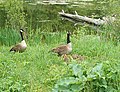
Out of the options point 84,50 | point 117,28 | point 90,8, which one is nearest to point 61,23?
point 90,8

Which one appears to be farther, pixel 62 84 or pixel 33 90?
pixel 33 90

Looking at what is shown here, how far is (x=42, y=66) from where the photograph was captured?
6.99 meters

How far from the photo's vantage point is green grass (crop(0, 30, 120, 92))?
544 centimetres

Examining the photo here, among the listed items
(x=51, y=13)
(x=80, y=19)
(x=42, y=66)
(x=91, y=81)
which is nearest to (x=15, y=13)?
(x=42, y=66)

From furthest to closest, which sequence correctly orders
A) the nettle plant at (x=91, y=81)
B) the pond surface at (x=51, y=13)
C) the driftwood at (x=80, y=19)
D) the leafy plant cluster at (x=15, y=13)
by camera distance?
the pond surface at (x=51, y=13) → the driftwood at (x=80, y=19) → the leafy plant cluster at (x=15, y=13) → the nettle plant at (x=91, y=81)

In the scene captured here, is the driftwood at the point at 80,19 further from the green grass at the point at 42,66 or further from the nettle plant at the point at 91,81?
the nettle plant at the point at 91,81

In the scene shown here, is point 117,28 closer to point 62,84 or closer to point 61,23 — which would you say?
point 62,84

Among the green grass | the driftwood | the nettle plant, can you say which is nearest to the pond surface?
the driftwood

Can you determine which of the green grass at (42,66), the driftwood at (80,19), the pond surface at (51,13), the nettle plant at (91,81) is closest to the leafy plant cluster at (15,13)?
the green grass at (42,66)

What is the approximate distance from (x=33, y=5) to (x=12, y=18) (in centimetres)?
1361

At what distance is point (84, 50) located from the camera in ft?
29.0

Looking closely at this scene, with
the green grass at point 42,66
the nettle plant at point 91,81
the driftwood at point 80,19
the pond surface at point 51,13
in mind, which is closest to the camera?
the nettle plant at point 91,81

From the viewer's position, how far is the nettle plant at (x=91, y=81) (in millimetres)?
4883

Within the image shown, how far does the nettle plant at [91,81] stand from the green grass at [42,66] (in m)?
0.02
